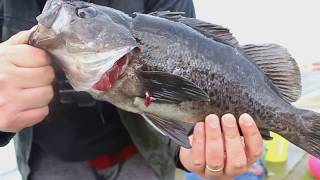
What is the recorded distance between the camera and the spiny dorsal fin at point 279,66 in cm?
170

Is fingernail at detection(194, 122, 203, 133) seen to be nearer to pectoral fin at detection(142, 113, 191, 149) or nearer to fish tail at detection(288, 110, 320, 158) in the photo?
pectoral fin at detection(142, 113, 191, 149)

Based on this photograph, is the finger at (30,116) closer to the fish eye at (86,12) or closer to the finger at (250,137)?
the fish eye at (86,12)

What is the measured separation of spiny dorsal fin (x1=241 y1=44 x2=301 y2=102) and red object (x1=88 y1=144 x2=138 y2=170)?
26.3 inches

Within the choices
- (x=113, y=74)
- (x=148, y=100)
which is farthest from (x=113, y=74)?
(x=148, y=100)

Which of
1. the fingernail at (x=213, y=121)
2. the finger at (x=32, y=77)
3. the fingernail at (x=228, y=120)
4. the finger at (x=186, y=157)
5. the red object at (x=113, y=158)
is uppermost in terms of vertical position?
the finger at (x=32, y=77)

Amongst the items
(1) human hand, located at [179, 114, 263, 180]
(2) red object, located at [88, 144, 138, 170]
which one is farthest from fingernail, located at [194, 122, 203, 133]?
(2) red object, located at [88, 144, 138, 170]

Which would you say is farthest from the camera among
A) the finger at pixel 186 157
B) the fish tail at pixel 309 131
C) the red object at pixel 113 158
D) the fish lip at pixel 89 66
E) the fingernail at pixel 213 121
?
the red object at pixel 113 158

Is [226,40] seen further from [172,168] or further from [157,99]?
[172,168]

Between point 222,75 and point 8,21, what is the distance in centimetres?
85

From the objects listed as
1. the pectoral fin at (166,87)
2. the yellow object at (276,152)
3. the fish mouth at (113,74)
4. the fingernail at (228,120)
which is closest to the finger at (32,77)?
the fish mouth at (113,74)

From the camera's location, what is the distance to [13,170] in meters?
3.73

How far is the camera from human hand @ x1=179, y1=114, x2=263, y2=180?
159 cm

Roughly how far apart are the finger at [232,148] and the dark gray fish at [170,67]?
4 cm

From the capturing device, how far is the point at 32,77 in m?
1.32
